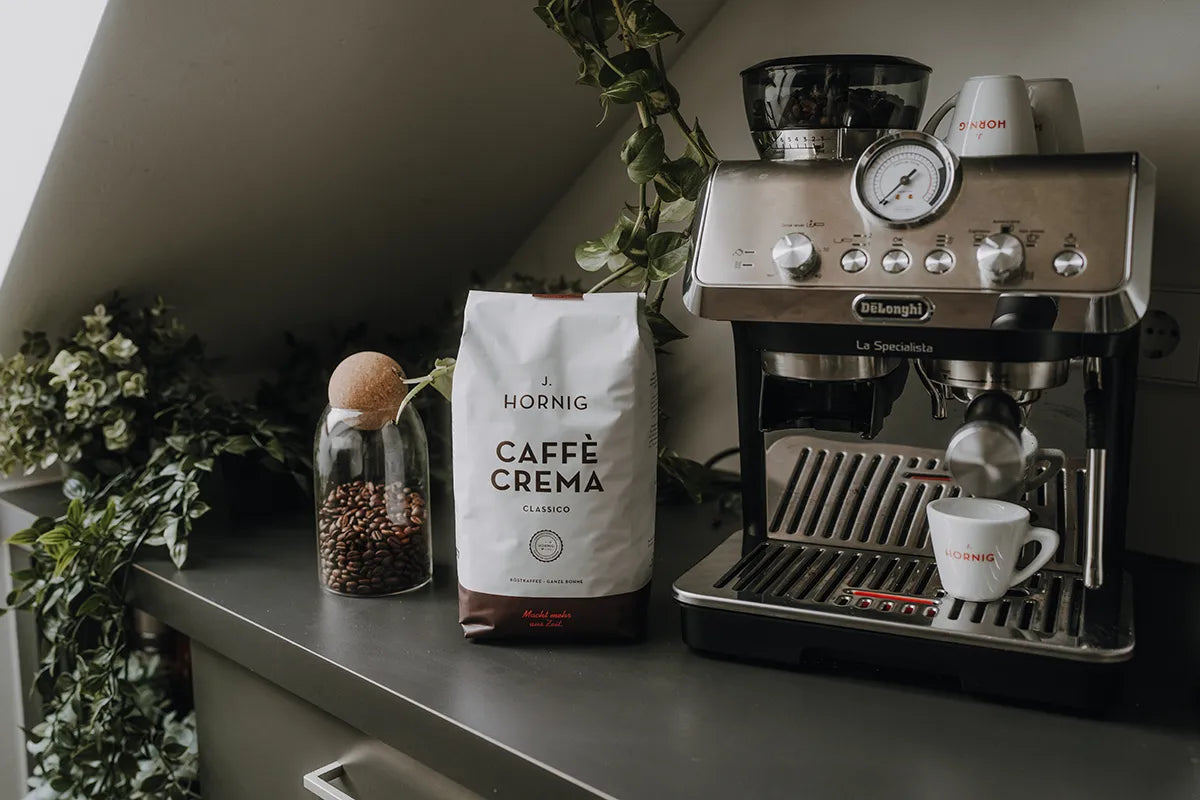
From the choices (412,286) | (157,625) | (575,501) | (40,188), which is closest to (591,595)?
(575,501)

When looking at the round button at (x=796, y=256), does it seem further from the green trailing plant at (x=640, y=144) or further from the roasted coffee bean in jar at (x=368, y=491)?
the roasted coffee bean in jar at (x=368, y=491)

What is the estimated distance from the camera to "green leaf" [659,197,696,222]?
3.46 feet

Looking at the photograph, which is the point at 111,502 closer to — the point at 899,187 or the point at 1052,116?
the point at 899,187

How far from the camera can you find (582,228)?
1497 millimetres

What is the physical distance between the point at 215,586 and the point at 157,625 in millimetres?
208

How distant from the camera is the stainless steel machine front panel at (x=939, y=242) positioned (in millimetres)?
702

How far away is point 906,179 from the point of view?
29.5 inches

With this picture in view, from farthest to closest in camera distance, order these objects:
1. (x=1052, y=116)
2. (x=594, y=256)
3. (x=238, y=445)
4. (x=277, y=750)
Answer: (x=238, y=445) → (x=594, y=256) → (x=277, y=750) → (x=1052, y=116)

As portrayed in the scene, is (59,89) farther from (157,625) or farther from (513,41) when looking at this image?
(157,625)

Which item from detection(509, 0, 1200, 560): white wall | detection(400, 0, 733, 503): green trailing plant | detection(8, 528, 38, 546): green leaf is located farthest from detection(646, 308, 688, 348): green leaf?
detection(8, 528, 38, 546): green leaf

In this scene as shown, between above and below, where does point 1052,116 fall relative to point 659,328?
above

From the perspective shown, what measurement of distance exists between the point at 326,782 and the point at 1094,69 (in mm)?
938

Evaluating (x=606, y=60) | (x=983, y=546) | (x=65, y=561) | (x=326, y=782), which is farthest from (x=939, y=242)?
(x=65, y=561)

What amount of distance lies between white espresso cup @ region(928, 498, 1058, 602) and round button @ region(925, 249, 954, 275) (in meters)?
0.18
